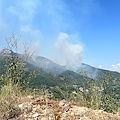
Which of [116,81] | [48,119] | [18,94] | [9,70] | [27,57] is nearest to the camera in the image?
[48,119]

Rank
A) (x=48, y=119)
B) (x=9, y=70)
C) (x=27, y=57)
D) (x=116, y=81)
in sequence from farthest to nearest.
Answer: (x=116, y=81) < (x=27, y=57) < (x=9, y=70) < (x=48, y=119)

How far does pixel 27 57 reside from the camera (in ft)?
28.5

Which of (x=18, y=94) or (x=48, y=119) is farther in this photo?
(x=18, y=94)

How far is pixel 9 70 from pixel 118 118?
6.87 m

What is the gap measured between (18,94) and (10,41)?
14.9ft

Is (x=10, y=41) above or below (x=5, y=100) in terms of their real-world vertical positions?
above

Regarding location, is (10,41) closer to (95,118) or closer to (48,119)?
(48,119)

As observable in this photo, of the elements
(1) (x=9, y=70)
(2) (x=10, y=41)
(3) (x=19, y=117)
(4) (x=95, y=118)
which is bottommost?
(3) (x=19, y=117)

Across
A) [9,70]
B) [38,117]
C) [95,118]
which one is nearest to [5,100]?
[38,117]

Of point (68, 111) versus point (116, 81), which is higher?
point (116, 81)

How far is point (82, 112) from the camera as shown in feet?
13.2

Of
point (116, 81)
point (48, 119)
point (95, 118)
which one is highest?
point (116, 81)

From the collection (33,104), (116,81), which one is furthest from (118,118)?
(116,81)

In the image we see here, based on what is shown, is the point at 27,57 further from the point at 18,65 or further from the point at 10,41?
the point at 10,41
